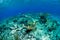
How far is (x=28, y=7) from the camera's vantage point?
3.18m

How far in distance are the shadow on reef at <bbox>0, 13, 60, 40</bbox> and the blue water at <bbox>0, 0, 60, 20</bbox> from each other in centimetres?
10

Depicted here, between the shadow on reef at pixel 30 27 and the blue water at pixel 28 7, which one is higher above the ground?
the blue water at pixel 28 7

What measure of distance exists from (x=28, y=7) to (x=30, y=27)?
0.39 m

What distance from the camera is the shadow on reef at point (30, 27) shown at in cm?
310

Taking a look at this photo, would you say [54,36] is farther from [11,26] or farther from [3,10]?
[3,10]

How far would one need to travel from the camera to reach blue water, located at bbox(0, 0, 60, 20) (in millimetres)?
3150

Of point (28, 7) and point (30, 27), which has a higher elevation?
point (28, 7)

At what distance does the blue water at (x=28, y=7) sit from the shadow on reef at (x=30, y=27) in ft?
0.34

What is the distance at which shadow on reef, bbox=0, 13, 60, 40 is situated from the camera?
3.10m

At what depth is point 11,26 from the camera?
3.20m

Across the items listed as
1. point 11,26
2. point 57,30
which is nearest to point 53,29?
point 57,30

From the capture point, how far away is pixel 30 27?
312 centimetres

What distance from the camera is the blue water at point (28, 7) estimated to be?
315 centimetres

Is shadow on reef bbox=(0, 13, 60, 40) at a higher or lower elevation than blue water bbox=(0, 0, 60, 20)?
lower
